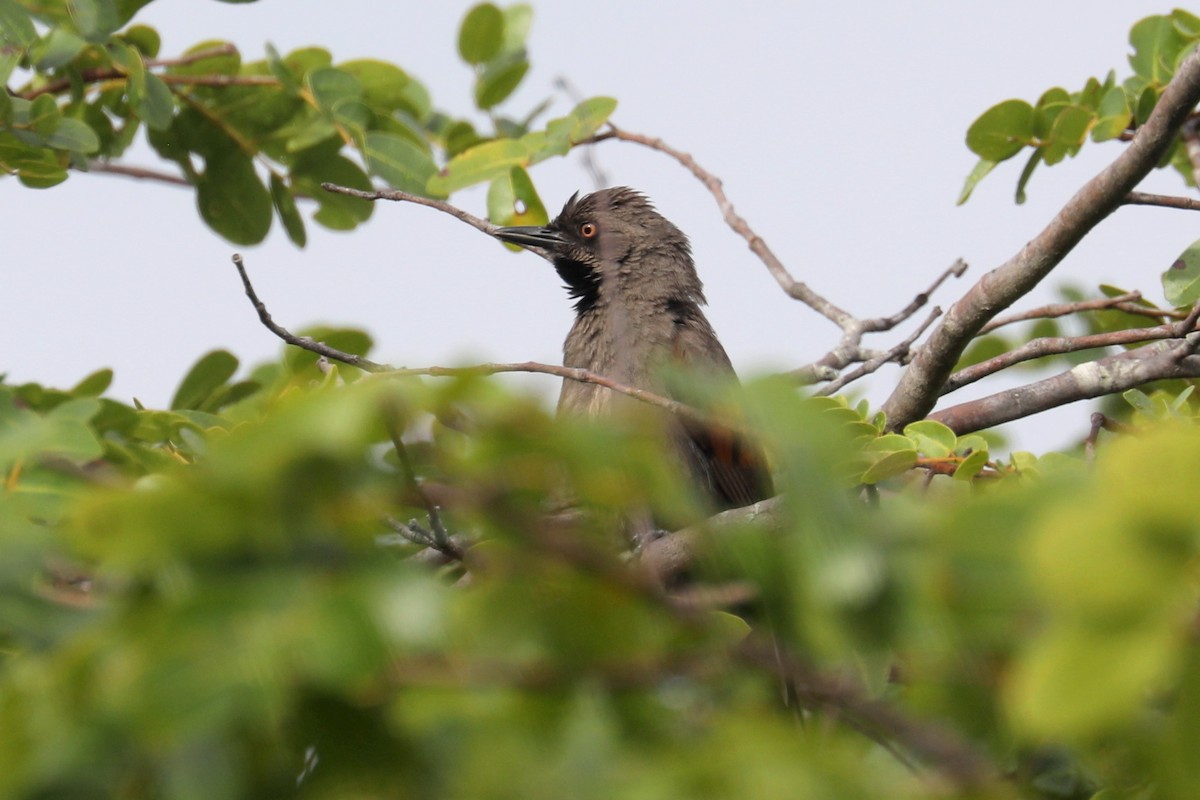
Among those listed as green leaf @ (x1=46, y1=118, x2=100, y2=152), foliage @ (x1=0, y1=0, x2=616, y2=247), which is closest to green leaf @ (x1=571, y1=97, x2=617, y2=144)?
foliage @ (x1=0, y1=0, x2=616, y2=247)

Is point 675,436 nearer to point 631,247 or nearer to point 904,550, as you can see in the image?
point 631,247

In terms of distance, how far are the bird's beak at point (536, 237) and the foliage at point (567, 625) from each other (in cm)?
484

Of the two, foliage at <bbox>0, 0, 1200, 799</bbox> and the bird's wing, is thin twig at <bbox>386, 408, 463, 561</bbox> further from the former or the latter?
the bird's wing

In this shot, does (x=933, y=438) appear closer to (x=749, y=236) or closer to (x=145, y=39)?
(x=749, y=236)

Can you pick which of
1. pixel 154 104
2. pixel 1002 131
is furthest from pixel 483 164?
pixel 1002 131

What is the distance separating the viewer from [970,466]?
3.30 m

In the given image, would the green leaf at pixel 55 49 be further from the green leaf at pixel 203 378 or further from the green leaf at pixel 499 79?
the green leaf at pixel 499 79

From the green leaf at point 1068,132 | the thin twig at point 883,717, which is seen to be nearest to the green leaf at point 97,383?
the thin twig at point 883,717

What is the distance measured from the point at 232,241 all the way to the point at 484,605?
471cm

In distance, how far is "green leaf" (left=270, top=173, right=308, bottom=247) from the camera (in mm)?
5285

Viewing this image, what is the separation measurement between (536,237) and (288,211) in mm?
1498

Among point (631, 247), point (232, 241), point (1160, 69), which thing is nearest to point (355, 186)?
point (232, 241)

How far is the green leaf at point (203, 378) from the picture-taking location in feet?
13.5

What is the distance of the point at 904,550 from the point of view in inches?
38.1
